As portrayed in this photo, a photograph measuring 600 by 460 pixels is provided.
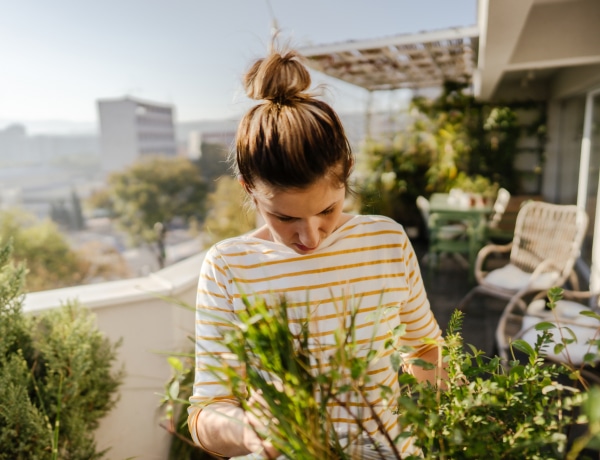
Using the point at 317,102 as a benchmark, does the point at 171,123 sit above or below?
above

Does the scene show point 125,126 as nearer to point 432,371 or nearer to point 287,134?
point 287,134

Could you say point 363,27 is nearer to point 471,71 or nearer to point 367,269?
point 471,71

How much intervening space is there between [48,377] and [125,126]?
5742 centimetres

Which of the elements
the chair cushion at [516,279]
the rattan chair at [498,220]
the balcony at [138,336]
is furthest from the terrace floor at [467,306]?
the balcony at [138,336]

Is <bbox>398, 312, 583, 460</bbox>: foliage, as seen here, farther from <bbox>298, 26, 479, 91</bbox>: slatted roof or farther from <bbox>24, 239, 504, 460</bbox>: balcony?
<bbox>298, 26, 479, 91</bbox>: slatted roof

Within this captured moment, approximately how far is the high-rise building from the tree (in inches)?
432

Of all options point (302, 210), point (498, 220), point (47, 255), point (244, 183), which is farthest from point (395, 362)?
point (47, 255)

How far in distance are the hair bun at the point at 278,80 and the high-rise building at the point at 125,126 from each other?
181 feet

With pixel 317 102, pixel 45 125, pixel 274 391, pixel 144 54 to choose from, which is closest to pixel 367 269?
pixel 317 102

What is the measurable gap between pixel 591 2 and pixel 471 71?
4.59 m

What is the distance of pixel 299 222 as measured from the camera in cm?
93

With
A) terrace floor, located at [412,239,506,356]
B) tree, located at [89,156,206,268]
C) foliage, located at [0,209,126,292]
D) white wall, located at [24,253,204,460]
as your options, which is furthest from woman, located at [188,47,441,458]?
tree, located at [89,156,206,268]

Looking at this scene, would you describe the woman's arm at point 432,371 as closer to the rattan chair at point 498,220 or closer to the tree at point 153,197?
the rattan chair at point 498,220

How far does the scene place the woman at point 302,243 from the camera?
865mm
